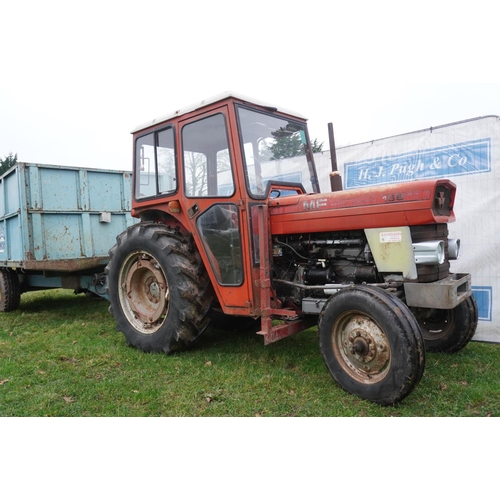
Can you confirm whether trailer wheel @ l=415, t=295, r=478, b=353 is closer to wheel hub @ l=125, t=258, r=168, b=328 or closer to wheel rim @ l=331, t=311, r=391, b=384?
wheel rim @ l=331, t=311, r=391, b=384

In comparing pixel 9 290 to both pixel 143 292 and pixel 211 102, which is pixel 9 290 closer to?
pixel 143 292

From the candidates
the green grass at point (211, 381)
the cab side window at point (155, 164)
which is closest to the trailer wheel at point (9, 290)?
the green grass at point (211, 381)

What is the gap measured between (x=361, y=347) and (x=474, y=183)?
318 cm

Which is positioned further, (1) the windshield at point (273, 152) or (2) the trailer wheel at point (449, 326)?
(2) the trailer wheel at point (449, 326)

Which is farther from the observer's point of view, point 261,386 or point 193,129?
point 193,129

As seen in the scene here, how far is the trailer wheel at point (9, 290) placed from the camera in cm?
710

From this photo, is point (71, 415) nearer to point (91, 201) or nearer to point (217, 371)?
point (217, 371)

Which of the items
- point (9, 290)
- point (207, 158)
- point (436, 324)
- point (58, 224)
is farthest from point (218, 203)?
point (9, 290)

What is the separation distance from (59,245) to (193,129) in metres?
3.35

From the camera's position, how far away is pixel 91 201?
677cm

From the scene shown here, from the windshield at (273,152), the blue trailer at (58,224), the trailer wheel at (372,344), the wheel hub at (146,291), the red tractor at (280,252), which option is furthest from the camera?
the blue trailer at (58,224)

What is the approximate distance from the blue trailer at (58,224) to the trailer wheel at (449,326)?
4448 mm

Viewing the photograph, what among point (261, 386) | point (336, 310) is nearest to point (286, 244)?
point (336, 310)

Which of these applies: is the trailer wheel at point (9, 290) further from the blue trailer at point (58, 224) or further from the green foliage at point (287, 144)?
the green foliage at point (287, 144)
